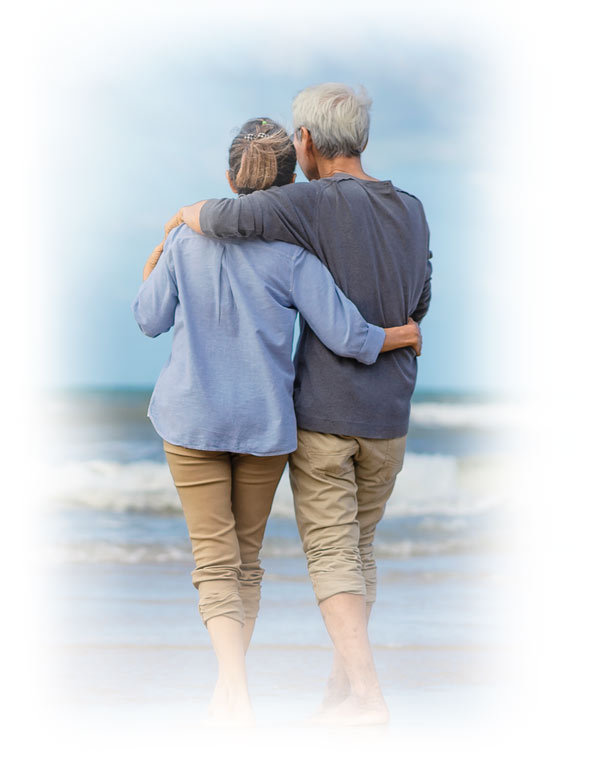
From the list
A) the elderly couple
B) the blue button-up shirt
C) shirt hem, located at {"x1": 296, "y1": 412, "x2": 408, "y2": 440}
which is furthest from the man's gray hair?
shirt hem, located at {"x1": 296, "y1": 412, "x2": 408, "y2": 440}

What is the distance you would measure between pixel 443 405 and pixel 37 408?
171 inches

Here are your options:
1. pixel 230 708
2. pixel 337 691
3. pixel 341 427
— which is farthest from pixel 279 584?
pixel 341 427

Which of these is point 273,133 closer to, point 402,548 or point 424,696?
point 424,696

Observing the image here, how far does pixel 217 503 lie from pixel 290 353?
389 millimetres

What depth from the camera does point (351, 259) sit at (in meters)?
2.10

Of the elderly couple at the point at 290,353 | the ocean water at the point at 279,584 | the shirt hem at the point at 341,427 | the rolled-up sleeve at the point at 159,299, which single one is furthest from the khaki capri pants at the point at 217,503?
the ocean water at the point at 279,584

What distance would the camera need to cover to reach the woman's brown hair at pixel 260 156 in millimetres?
2125

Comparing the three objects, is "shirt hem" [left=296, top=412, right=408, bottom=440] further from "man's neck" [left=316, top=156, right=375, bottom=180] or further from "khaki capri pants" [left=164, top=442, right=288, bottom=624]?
"man's neck" [left=316, top=156, right=375, bottom=180]

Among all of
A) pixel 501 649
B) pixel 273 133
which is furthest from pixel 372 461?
pixel 501 649

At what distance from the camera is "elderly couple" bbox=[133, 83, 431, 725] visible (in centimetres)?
207

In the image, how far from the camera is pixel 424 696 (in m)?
2.72

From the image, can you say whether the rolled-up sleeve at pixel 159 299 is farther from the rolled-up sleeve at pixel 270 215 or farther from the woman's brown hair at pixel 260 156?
the woman's brown hair at pixel 260 156

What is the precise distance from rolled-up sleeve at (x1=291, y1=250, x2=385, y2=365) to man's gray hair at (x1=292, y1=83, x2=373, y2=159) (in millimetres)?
294

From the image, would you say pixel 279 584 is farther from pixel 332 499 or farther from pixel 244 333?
pixel 244 333
